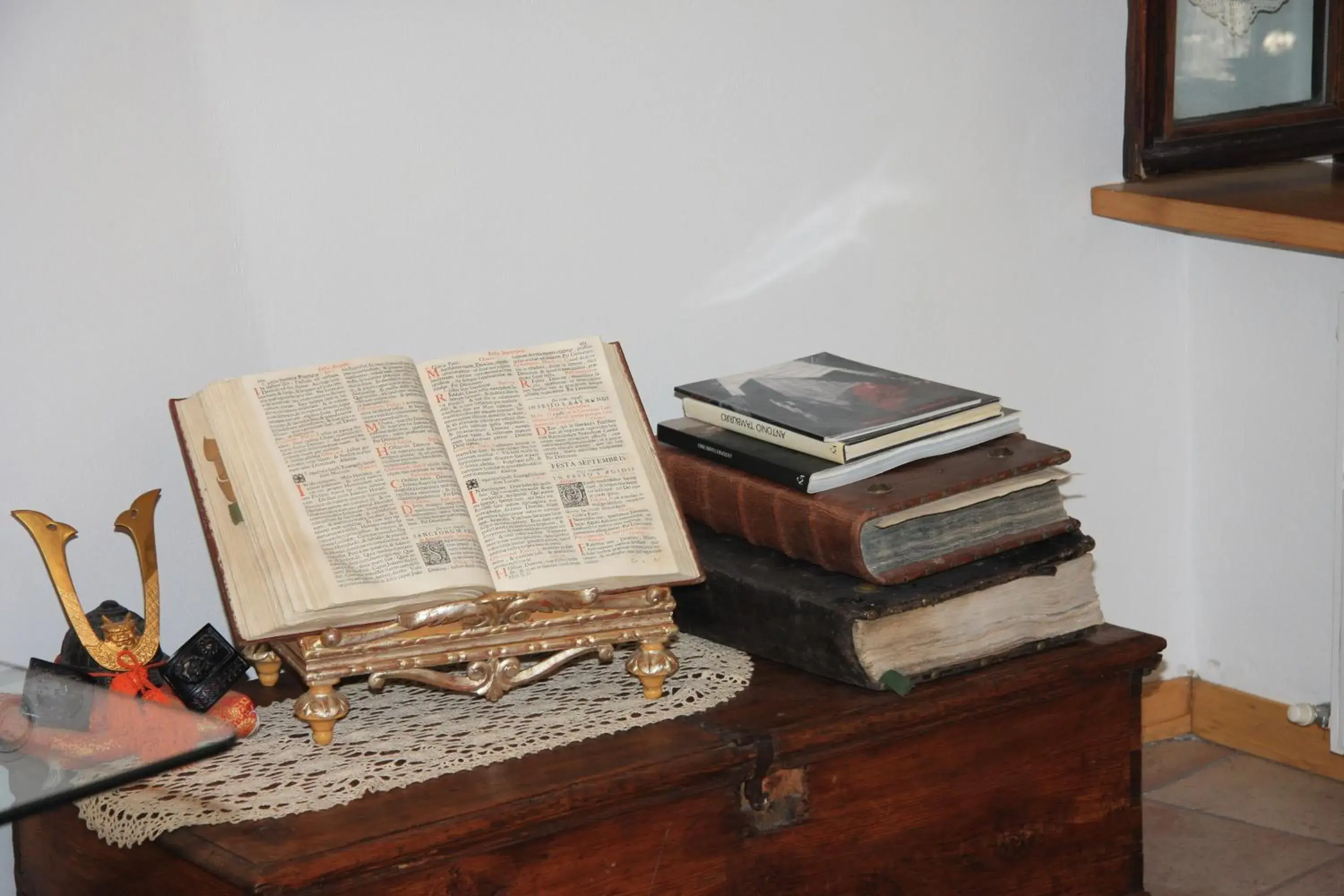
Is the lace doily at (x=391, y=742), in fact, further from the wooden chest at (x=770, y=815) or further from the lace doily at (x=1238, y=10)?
the lace doily at (x=1238, y=10)

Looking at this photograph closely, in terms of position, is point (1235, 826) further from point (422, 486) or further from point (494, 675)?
point (422, 486)

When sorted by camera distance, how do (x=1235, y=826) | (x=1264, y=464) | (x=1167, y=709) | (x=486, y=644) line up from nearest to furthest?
(x=486, y=644)
(x=1235, y=826)
(x=1264, y=464)
(x=1167, y=709)

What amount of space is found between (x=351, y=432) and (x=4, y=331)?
0.34m

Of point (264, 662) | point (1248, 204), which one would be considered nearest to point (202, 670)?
point (264, 662)

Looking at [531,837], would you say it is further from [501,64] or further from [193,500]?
[501,64]

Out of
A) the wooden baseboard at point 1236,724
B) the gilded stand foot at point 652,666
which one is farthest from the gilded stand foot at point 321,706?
the wooden baseboard at point 1236,724

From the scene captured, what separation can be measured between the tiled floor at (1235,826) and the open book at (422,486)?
2.67 feet

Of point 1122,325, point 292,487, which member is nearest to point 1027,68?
point 1122,325

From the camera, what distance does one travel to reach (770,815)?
4.29ft

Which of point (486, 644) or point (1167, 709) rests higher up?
point (486, 644)

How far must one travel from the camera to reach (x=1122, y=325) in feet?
6.61

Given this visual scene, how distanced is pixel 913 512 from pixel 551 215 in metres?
0.49

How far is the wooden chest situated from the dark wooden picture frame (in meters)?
0.66

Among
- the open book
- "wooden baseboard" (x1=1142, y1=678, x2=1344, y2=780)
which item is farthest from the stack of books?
"wooden baseboard" (x1=1142, y1=678, x2=1344, y2=780)
